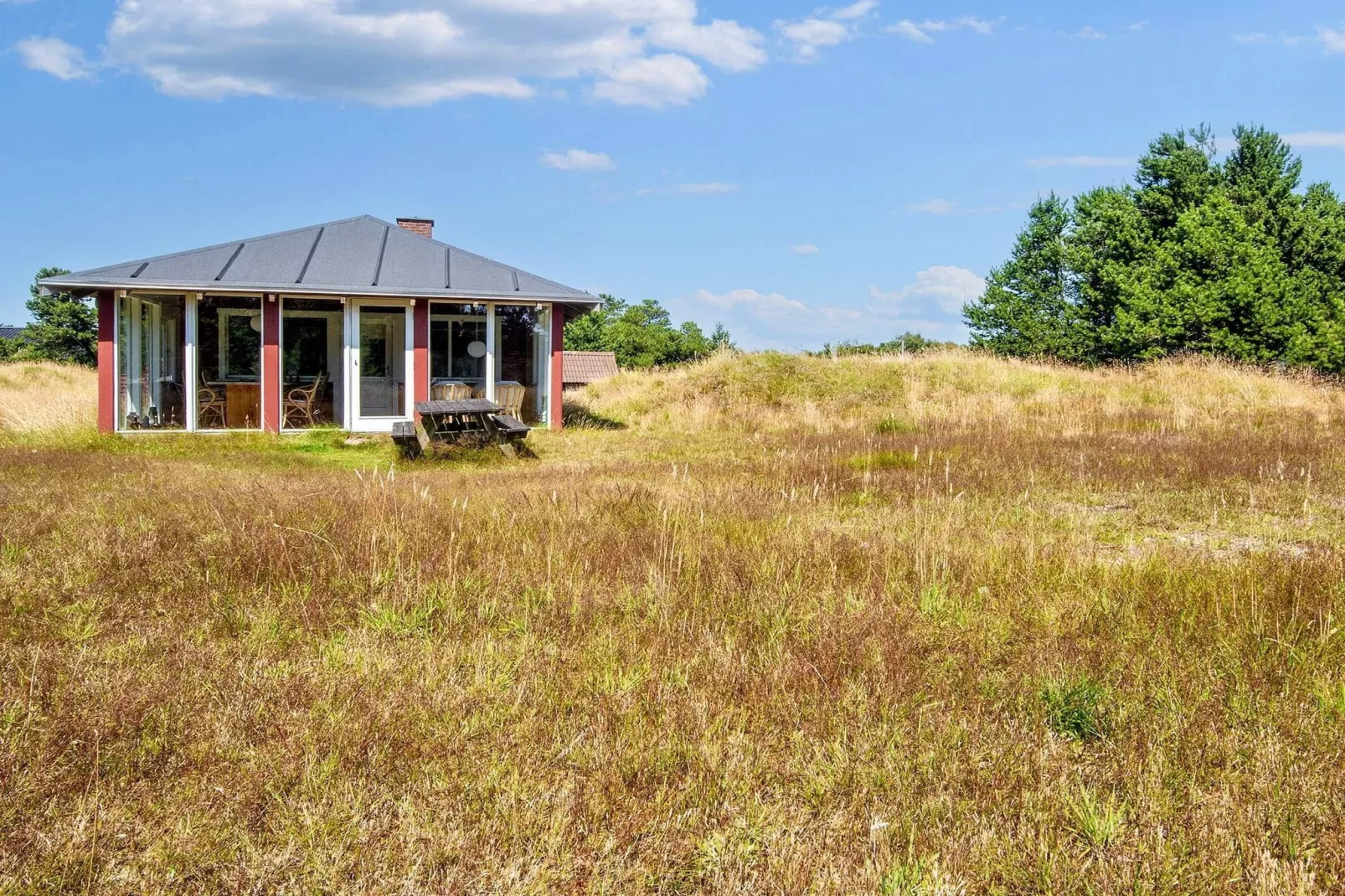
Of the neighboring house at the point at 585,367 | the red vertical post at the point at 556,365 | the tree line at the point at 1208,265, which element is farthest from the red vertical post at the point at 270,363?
the neighboring house at the point at 585,367

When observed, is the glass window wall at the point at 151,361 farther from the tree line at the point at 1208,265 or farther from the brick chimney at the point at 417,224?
the tree line at the point at 1208,265

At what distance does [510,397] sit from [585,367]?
40.5 metres

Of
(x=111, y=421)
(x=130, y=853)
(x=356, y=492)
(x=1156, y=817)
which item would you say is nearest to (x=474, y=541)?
(x=356, y=492)

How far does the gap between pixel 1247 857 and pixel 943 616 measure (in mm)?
2205

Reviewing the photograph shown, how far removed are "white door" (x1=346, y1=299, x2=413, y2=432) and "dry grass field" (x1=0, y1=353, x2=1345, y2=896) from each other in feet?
30.0

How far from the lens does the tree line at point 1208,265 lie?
34906 millimetres

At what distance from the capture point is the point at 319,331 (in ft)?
63.0

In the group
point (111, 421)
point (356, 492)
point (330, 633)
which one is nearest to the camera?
point (330, 633)

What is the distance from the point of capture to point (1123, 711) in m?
3.62

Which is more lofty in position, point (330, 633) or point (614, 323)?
point (614, 323)

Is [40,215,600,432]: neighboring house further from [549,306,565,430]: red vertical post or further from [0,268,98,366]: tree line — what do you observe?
[0,268,98,366]: tree line

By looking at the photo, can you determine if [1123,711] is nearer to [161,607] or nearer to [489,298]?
[161,607]

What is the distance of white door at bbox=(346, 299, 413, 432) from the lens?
1738 cm

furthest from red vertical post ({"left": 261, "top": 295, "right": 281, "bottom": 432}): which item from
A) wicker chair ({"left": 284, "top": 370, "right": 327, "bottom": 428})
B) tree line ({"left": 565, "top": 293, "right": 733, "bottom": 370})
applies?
tree line ({"left": 565, "top": 293, "right": 733, "bottom": 370})
